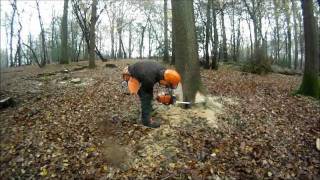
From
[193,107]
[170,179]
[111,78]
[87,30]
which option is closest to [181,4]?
[193,107]

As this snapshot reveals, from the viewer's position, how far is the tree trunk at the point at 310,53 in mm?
11781

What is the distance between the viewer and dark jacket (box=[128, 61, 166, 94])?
7.35 m

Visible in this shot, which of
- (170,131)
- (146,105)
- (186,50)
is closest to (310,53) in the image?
Result: (186,50)

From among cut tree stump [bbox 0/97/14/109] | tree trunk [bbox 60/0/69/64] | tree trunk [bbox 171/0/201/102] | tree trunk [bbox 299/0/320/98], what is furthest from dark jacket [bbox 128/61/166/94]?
tree trunk [bbox 60/0/69/64]

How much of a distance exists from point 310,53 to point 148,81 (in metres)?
7.35

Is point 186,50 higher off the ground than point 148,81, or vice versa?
point 186,50

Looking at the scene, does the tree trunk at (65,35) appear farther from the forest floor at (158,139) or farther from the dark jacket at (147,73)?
the dark jacket at (147,73)

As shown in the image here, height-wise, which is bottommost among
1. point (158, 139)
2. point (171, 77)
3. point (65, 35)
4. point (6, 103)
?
point (158, 139)

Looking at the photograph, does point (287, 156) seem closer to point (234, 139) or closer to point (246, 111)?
point (234, 139)

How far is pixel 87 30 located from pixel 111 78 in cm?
1201

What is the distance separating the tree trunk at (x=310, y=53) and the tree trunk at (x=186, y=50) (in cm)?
518

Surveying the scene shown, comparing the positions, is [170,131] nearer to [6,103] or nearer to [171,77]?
[171,77]

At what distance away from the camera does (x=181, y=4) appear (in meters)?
8.98

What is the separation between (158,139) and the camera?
7.20 m
